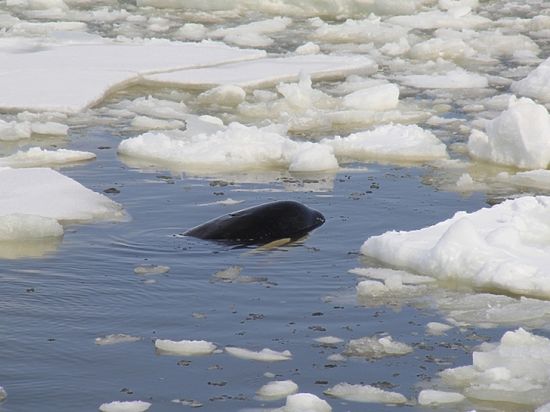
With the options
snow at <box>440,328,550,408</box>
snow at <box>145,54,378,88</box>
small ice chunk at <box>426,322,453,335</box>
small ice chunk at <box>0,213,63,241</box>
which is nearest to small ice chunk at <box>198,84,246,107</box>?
snow at <box>145,54,378,88</box>

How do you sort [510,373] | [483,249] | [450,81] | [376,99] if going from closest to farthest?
[510,373] < [483,249] < [376,99] < [450,81]

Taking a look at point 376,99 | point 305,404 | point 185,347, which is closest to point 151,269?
point 185,347

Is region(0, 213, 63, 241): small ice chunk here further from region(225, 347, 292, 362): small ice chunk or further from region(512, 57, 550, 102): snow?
region(512, 57, 550, 102): snow

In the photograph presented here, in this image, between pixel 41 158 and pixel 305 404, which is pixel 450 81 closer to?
pixel 41 158

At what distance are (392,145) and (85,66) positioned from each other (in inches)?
162

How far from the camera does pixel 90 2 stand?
63.2 ft

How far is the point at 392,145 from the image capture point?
992cm

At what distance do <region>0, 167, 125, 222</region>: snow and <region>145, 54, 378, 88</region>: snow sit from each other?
13.5ft

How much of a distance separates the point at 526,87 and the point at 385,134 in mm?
2732

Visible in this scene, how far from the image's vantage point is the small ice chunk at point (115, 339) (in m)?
5.77

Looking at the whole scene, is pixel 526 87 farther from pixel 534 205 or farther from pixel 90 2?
pixel 90 2

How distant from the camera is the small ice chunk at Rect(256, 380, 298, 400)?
5141 millimetres

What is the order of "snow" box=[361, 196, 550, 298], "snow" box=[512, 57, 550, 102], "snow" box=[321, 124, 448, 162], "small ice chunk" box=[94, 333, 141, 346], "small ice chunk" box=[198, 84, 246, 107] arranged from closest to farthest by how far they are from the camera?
"small ice chunk" box=[94, 333, 141, 346] < "snow" box=[361, 196, 550, 298] < "snow" box=[321, 124, 448, 162] < "small ice chunk" box=[198, 84, 246, 107] < "snow" box=[512, 57, 550, 102]

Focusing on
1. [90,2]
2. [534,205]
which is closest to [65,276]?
[534,205]
